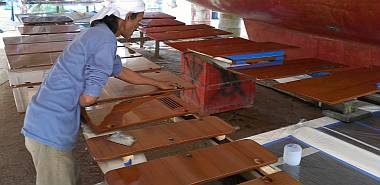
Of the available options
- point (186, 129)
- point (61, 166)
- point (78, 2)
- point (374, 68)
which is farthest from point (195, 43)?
point (78, 2)

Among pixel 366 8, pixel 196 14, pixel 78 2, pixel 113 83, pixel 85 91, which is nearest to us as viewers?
pixel 85 91

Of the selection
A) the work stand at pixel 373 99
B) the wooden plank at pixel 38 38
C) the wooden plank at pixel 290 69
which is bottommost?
the work stand at pixel 373 99

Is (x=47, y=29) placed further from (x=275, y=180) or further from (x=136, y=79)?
(x=275, y=180)

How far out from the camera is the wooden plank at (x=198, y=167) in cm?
123

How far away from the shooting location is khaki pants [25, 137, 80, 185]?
5.04 feet

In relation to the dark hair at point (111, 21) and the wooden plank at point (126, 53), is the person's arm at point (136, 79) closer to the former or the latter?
the dark hair at point (111, 21)

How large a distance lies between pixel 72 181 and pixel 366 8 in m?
1.70

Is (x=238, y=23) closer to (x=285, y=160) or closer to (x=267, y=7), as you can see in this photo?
(x=267, y=7)

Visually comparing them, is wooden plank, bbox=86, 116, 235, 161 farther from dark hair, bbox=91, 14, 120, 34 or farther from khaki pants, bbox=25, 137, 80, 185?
dark hair, bbox=91, 14, 120, 34

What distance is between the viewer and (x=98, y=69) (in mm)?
1405

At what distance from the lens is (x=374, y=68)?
2.26 meters

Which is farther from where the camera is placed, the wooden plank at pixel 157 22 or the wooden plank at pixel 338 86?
the wooden plank at pixel 157 22

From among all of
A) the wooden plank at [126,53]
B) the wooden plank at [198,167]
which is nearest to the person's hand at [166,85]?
the wooden plank at [198,167]

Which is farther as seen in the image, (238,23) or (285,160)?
(238,23)
